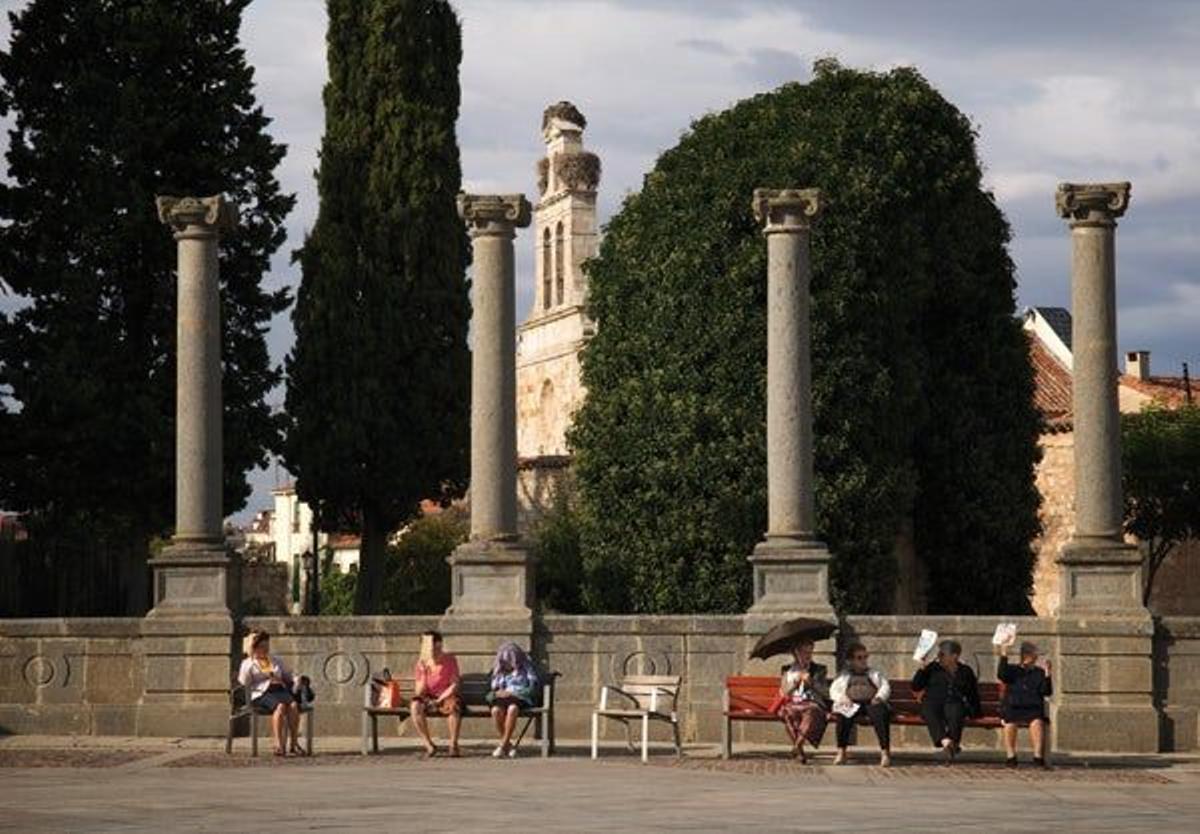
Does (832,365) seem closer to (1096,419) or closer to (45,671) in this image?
(1096,419)

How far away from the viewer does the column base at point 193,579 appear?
24.9m

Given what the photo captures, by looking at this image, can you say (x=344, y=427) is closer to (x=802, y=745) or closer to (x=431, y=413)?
(x=431, y=413)

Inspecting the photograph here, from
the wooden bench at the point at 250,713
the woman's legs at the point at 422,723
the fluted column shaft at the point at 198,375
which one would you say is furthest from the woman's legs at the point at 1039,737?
the fluted column shaft at the point at 198,375

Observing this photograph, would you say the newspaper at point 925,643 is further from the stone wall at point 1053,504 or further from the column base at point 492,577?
the stone wall at point 1053,504

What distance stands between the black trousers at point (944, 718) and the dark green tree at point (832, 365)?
1081cm

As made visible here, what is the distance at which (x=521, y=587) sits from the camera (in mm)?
24547

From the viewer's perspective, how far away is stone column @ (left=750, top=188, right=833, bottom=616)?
952 inches

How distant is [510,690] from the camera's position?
22.3 meters

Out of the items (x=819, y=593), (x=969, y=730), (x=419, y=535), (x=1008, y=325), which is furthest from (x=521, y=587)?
(x=419, y=535)

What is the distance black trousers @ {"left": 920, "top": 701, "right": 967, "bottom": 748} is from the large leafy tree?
17201mm

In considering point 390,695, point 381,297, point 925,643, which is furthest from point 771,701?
point 381,297

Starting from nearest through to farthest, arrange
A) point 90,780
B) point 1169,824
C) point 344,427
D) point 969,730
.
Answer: point 1169,824
point 90,780
point 969,730
point 344,427

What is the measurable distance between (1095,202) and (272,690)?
9.49 metres

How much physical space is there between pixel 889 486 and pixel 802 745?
38.3ft
